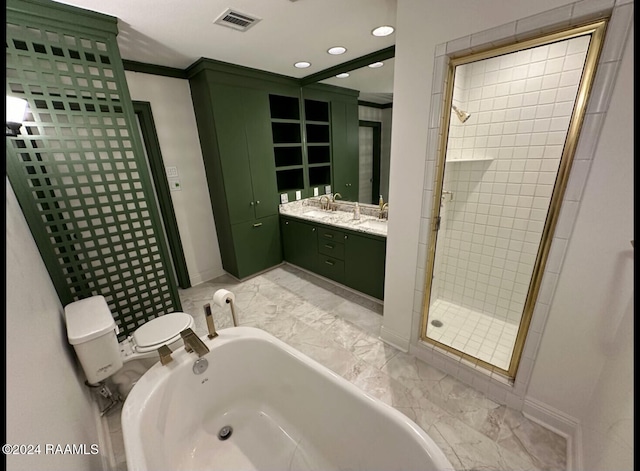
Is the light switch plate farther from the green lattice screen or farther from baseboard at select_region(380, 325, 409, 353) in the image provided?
baseboard at select_region(380, 325, 409, 353)

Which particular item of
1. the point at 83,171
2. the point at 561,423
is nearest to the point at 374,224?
the point at 561,423

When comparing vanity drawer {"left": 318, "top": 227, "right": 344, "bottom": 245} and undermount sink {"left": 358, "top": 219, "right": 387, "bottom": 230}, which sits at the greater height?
undermount sink {"left": 358, "top": 219, "right": 387, "bottom": 230}

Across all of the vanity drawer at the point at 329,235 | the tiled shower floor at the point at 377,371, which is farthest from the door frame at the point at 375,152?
the tiled shower floor at the point at 377,371

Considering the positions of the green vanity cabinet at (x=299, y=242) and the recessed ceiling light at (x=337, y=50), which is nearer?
the recessed ceiling light at (x=337, y=50)

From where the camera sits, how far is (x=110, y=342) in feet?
4.90

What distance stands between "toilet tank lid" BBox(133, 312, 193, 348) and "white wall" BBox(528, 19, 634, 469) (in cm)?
219

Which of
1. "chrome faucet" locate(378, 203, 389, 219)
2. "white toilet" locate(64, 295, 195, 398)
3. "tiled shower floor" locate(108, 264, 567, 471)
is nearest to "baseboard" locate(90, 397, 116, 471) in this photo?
"tiled shower floor" locate(108, 264, 567, 471)

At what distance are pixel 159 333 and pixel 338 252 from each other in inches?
69.2

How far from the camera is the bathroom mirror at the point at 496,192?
67.6 inches

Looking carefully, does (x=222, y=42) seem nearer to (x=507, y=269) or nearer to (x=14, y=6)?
(x=14, y=6)

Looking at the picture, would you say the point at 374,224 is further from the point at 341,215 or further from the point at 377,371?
the point at 377,371

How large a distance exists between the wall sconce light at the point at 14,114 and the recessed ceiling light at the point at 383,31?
2.26 metres

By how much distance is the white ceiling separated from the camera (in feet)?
5.14

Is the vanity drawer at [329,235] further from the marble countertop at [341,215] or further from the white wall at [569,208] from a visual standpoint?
the white wall at [569,208]
